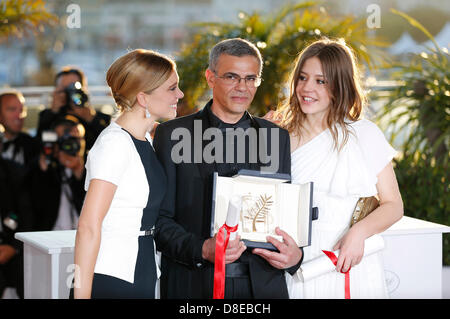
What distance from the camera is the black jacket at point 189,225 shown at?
2.12 meters

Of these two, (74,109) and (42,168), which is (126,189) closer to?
(42,168)

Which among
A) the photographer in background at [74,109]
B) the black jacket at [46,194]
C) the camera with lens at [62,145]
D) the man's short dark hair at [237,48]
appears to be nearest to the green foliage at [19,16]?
the photographer in background at [74,109]

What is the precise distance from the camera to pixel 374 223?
2.29 m

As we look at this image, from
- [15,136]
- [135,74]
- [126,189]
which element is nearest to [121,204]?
[126,189]

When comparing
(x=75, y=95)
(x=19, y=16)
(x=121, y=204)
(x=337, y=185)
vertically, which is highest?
(x=19, y=16)

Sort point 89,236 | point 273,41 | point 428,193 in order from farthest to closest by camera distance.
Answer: point 273,41
point 428,193
point 89,236

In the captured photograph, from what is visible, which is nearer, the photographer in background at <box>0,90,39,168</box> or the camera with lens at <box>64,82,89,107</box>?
the photographer in background at <box>0,90,39,168</box>

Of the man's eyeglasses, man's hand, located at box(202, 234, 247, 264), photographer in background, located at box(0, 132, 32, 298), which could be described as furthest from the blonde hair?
photographer in background, located at box(0, 132, 32, 298)

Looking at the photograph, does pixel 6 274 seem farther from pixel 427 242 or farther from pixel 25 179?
pixel 427 242

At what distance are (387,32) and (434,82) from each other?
2721 centimetres

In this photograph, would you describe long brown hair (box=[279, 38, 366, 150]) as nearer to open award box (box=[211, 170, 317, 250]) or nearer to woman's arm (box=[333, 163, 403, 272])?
woman's arm (box=[333, 163, 403, 272])

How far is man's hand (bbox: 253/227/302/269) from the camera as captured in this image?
204cm

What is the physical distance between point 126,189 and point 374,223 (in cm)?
89

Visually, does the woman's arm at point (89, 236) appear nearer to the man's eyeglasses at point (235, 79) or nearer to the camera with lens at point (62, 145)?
the man's eyeglasses at point (235, 79)
